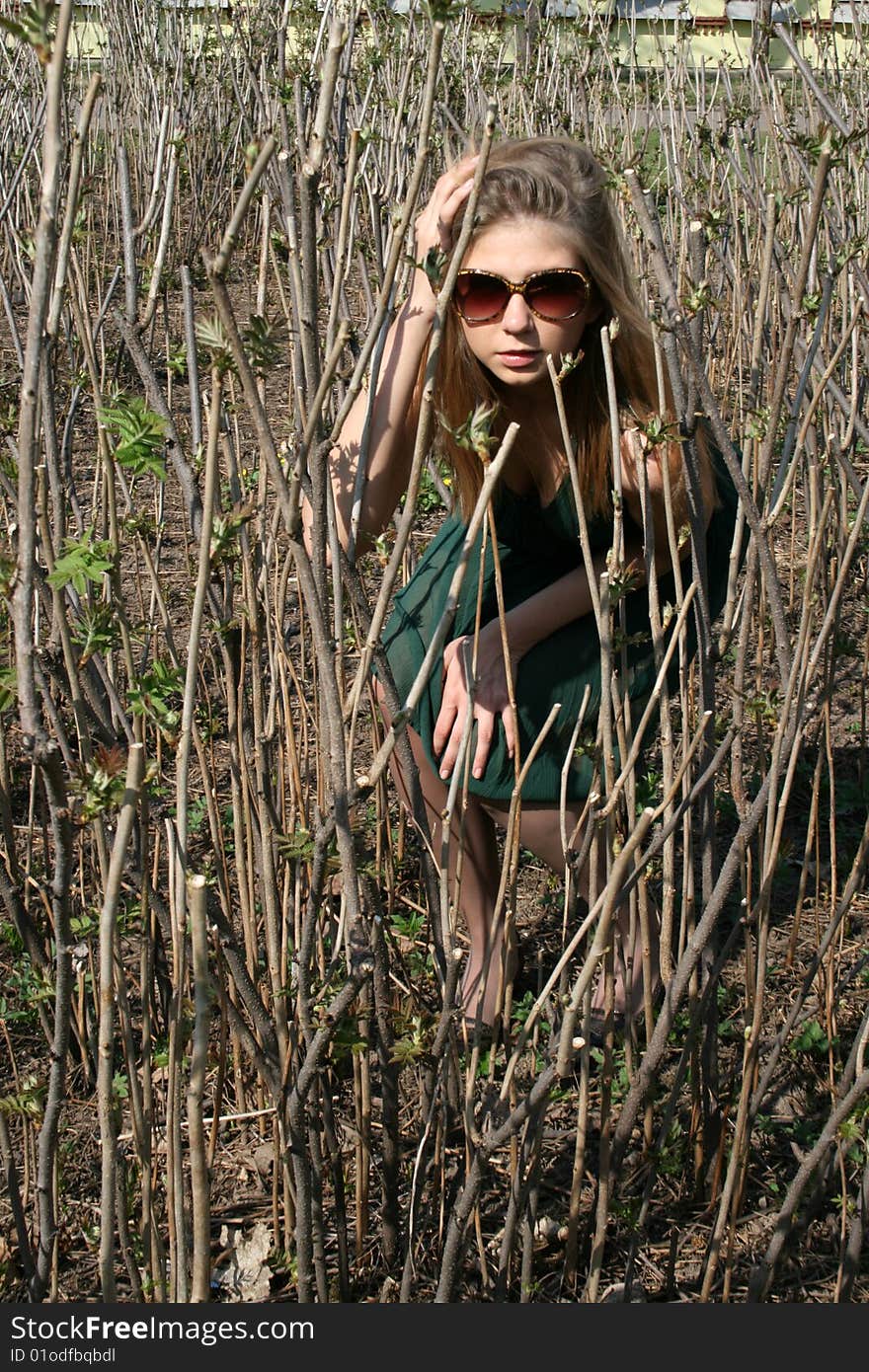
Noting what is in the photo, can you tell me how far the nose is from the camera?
4.99ft

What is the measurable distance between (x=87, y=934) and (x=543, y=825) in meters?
0.62

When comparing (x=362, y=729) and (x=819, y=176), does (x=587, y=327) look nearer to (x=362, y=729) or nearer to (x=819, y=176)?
(x=819, y=176)

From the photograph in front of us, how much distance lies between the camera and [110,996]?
2.98 feet

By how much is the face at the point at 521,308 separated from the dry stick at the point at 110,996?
0.86m

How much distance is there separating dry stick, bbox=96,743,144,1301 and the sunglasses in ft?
2.83

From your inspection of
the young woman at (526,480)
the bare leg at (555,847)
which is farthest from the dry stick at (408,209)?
the bare leg at (555,847)

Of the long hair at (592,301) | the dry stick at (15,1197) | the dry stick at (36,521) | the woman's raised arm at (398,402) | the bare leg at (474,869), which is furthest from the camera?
the bare leg at (474,869)

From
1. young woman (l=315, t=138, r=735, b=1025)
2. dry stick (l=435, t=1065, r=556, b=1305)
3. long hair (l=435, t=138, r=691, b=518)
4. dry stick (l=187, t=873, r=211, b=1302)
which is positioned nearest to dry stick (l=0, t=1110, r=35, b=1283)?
dry stick (l=187, t=873, r=211, b=1302)

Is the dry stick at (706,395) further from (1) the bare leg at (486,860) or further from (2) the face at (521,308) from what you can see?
(1) the bare leg at (486,860)

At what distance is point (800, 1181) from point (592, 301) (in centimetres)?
104

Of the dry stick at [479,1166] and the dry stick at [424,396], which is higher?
the dry stick at [424,396]

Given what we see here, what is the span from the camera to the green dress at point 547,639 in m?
1.71

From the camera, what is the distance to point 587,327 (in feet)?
5.34

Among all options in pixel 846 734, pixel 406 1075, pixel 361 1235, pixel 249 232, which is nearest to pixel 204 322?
pixel 361 1235
